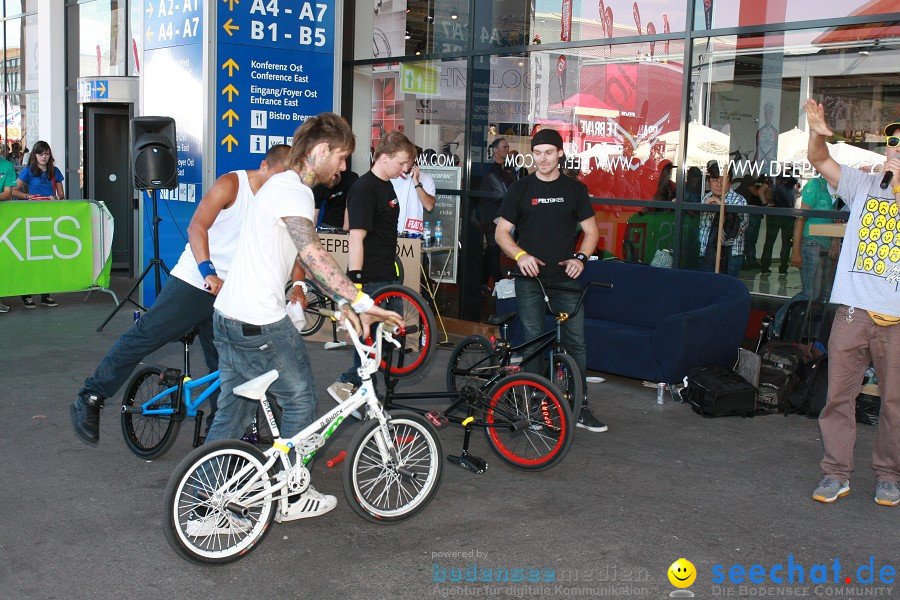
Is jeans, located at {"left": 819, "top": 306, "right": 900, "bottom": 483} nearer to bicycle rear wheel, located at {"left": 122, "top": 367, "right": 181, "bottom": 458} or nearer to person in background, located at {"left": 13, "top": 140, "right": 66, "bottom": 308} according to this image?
bicycle rear wheel, located at {"left": 122, "top": 367, "right": 181, "bottom": 458}

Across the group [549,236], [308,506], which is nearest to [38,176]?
[549,236]

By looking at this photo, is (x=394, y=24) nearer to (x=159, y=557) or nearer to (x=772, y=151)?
(x=772, y=151)

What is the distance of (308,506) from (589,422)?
257 centimetres

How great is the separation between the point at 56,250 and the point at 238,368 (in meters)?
7.53

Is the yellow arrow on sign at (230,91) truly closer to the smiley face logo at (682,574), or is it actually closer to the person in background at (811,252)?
the person in background at (811,252)

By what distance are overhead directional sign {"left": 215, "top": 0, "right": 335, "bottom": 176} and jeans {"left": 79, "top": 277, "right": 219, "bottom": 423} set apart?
5022 mm

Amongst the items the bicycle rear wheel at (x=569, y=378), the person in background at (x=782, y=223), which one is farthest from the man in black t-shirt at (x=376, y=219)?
the person in background at (x=782, y=223)

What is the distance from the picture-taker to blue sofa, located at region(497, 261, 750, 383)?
7.29 metres

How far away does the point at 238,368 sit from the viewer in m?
4.29

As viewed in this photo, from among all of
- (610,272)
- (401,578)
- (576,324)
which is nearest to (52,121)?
(610,272)

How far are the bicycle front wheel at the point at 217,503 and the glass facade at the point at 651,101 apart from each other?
552cm

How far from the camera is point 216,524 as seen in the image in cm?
412

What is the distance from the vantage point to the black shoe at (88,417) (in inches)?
220

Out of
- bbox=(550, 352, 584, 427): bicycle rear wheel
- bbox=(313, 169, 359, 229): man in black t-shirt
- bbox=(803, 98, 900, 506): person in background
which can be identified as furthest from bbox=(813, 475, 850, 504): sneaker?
bbox=(313, 169, 359, 229): man in black t-shirt
